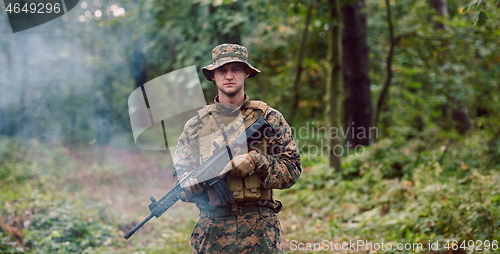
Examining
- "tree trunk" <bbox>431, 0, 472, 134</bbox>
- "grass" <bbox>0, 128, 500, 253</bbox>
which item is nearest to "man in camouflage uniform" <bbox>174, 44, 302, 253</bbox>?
"grass" <bbox>0, 128, 500, 253</bbox>

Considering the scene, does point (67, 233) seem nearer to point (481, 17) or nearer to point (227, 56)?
point (227, 56)

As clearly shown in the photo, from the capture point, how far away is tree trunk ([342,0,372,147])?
394 inches

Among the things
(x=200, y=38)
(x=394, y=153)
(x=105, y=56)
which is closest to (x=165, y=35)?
(x=200, y=38)

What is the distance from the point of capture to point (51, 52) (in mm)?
12359

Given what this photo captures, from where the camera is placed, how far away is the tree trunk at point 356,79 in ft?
32.8

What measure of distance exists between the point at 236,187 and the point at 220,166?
173 mm

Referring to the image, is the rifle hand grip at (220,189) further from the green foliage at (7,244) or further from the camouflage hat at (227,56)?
the green foliage at (7,244)

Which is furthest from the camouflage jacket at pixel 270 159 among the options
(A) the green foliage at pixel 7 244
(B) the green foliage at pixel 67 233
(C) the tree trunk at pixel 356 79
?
(C) the tree trunk at pixel 356 79

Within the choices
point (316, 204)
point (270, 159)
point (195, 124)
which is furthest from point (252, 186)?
point (316, 204)

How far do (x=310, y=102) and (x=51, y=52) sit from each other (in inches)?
359

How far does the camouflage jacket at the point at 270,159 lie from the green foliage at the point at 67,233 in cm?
276

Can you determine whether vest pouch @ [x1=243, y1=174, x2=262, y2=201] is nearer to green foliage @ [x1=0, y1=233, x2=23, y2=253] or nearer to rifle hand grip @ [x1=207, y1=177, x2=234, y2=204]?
rifle hand grip @ [x1=207, y1=177, x2=234, y2=204]

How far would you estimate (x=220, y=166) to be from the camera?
8.52 ft

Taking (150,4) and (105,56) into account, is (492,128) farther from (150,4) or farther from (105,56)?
(105,56)
